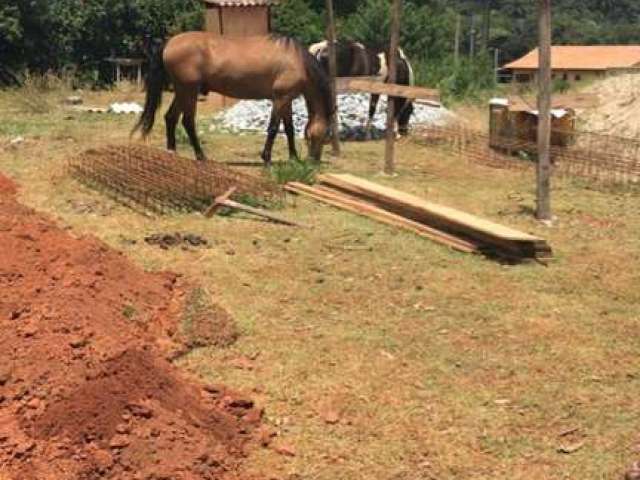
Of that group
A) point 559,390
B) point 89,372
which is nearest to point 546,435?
point 559,390

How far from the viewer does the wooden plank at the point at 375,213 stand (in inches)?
336

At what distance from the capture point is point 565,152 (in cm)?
1371

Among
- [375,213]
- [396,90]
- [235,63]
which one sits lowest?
[375,213]

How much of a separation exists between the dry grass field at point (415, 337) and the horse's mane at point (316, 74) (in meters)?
2.77

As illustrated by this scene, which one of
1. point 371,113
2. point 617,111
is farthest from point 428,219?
point 617,111

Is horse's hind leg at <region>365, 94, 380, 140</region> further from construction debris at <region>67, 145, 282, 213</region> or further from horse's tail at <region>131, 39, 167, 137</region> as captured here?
construction debris at <region>67, 145, 282, 213</region>

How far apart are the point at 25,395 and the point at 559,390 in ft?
10.3

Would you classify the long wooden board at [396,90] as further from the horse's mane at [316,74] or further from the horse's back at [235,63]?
the horse's back at [235,63]

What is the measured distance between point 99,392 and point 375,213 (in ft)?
17.9

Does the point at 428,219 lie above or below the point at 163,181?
below

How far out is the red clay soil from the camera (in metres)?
4.16

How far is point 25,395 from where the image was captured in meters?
4.71

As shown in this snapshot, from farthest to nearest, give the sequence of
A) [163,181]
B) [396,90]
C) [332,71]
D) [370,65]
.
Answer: [370,65]
[332,71]
[396,90]
[163,181]

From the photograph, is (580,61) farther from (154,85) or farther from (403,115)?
(154,85)
